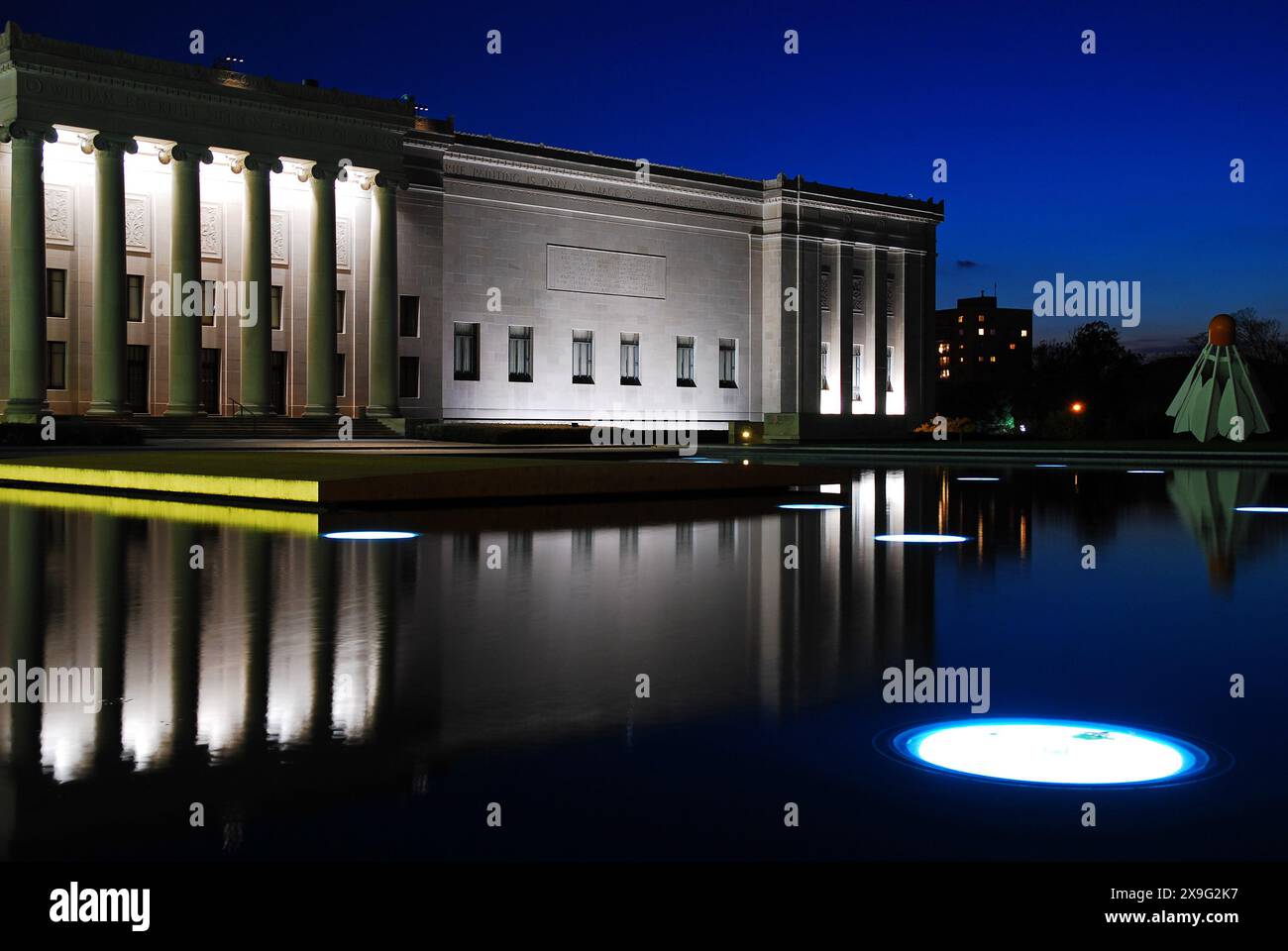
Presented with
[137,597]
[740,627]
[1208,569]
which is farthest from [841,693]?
[1208,569]

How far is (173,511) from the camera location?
17797 mm

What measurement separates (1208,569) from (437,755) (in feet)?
27.6

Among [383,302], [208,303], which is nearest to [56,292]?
[208,303]

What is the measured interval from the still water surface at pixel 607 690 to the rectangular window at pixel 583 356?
4432 cm

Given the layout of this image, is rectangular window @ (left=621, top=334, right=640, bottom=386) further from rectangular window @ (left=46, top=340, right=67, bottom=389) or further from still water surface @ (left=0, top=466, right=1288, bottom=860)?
still water surface @ (left=0, top=466, right=1288, bottom=860)

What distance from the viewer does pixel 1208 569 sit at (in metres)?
11.4

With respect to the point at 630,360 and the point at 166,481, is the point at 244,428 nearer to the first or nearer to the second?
the point at 630,360

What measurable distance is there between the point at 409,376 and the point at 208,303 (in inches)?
326

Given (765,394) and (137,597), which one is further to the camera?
(765,394)

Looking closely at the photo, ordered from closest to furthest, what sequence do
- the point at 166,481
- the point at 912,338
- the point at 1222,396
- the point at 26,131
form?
1. the point at 166,481
2. the point at 26,131
3. the point at 1222,396
4. the point at 912,338

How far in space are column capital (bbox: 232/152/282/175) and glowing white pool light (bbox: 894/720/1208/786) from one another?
144 feet

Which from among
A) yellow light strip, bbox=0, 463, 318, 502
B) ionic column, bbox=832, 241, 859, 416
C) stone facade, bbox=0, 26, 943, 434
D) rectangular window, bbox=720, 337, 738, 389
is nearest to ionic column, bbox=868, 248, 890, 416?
stone facade, bbox=0, 26, 943, 434

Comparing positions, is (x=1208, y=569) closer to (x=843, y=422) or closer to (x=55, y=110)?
(x=55, y=110)

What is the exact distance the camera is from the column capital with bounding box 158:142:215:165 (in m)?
43.8
